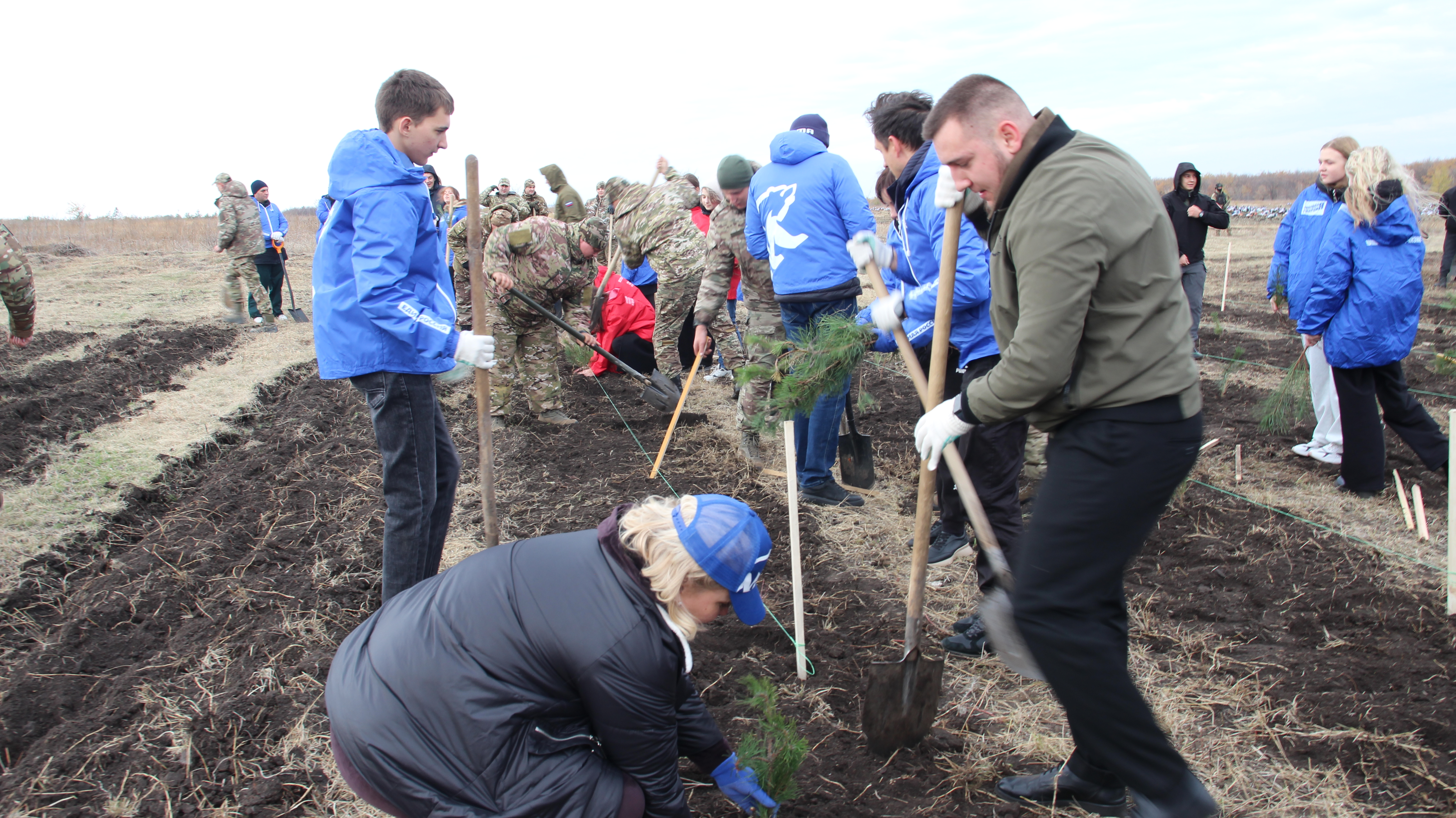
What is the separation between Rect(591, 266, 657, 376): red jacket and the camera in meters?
8.28

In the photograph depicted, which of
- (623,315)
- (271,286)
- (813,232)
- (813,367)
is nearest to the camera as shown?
(813,367)

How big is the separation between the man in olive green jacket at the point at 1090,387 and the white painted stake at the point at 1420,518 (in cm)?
333

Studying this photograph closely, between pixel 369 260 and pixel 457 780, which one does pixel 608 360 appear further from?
pixel 457 780

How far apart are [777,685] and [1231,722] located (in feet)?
5.41

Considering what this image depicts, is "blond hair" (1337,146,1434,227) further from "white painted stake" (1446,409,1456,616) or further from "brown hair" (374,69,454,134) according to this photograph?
"brown hair" (374,69,454,134)

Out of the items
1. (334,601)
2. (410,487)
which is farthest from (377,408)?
(334,601)

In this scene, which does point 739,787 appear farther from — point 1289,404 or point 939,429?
point 1289,404

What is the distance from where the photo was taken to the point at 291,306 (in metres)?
14.9

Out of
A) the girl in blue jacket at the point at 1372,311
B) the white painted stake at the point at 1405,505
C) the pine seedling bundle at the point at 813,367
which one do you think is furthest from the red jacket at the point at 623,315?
the white painted stake at the point at 1405,505

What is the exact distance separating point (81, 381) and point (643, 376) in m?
6.17

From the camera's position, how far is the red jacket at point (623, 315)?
8.28 meters

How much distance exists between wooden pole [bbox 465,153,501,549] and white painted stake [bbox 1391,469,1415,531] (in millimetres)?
4807

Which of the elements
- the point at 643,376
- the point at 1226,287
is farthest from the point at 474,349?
the point at 1226,287

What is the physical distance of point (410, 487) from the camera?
3154 mm
